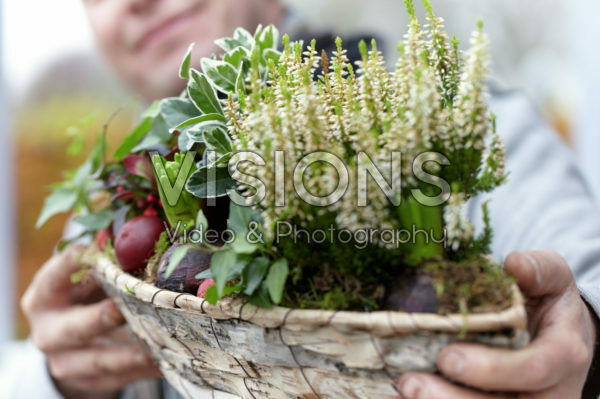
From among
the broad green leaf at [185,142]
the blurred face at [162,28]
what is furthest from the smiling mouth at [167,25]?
the broad green leaf at [185,142]

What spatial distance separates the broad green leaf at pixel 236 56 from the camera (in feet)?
1.22

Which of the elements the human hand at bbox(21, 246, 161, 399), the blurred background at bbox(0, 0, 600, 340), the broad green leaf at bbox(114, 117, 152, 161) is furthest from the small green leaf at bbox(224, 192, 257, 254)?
the blurred background at bbox(0, 0, 600, 340)

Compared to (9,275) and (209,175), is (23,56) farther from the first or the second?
(209,175)

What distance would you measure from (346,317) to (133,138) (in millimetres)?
322

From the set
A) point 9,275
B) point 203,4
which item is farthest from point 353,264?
point 9,275

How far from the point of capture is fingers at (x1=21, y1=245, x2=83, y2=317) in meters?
0.60

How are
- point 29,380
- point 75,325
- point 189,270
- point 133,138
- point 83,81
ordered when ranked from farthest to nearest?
point 83,81 → point 29,380 → point 75,325 → point 133,138 → point 189,270

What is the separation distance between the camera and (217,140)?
0.32 m

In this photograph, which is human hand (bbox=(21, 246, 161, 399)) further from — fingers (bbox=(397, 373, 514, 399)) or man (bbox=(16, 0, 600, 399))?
fingers (bbox=(397, 373, 514, 399))

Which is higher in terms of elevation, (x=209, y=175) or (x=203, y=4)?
(x=203, y=4)

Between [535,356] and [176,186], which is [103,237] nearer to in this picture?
[176,186]

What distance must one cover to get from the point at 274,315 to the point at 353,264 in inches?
2.2

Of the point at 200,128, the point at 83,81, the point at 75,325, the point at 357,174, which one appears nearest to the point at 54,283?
the point at 75,325

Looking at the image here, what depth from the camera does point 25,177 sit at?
164cm
